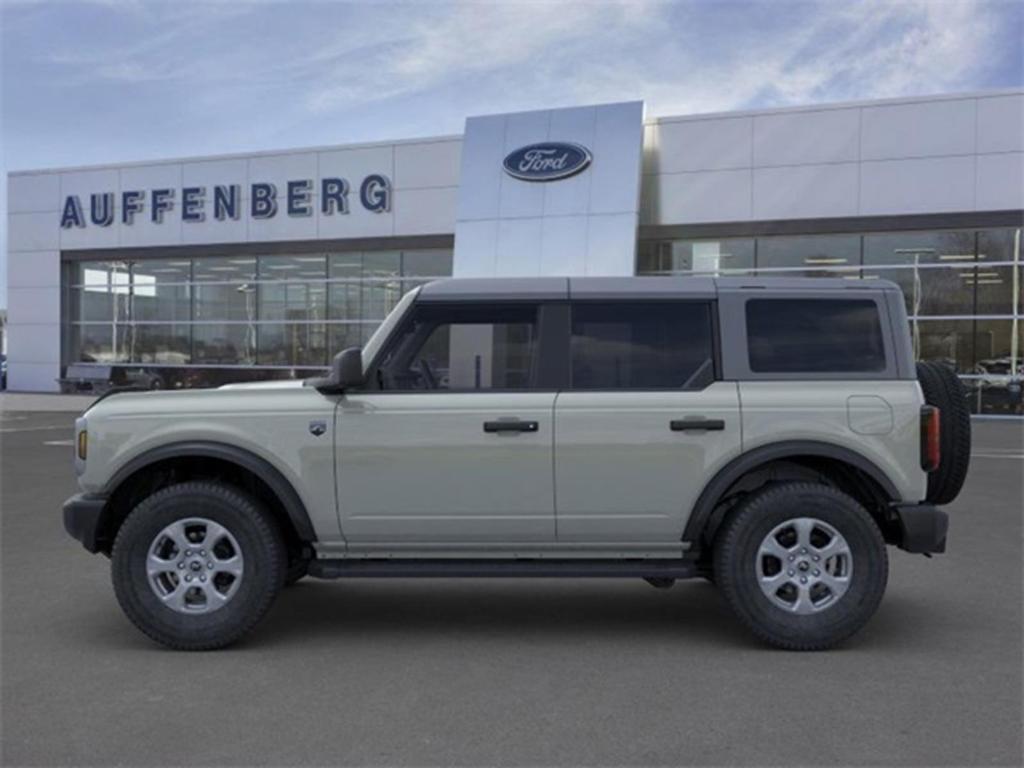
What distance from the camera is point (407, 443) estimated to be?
522 centimetres

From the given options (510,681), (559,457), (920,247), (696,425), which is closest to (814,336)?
(696,425)

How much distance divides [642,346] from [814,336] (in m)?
0.94

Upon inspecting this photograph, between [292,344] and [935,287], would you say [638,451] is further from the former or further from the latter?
[292,344]

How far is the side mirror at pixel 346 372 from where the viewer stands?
516cm

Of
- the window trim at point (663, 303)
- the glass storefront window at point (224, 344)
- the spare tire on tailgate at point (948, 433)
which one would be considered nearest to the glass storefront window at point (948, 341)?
the spare tire on tailgate at point (948, 433)

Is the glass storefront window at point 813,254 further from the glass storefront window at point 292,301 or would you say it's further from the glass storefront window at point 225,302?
the glass storefront window at point 225,302

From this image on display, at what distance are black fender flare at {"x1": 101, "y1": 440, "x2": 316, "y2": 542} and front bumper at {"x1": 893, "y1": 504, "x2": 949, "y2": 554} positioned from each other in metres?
3.12

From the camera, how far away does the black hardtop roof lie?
5441 millimetres

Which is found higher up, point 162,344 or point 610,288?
point 162,344

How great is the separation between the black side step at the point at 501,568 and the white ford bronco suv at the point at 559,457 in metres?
0.01

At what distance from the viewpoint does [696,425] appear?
5.20m

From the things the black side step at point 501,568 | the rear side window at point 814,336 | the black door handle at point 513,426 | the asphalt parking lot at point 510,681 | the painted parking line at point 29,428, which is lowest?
the asphalt parking lot at point 510,681

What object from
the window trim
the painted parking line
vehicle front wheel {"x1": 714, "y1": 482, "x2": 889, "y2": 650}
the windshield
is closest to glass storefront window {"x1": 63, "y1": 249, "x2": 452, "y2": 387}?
the painted parking line

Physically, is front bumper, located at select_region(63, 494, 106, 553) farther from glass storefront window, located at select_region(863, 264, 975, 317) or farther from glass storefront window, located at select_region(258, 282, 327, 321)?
glass storefront window, located at select_region(258, 282, 327, 321)
